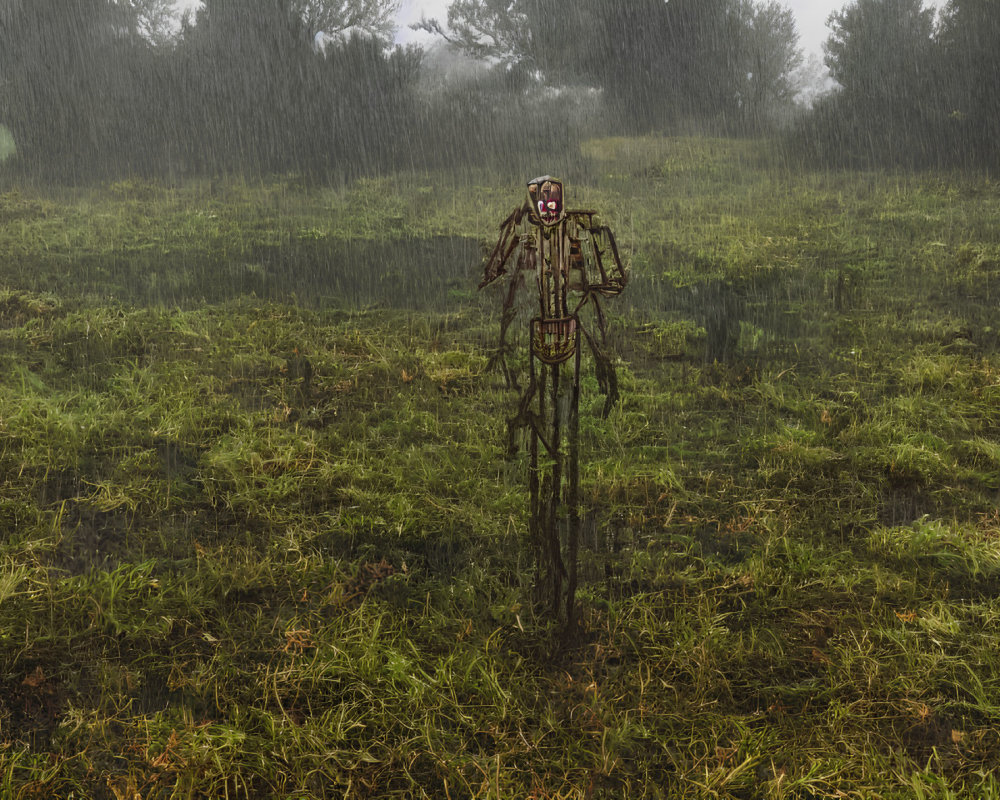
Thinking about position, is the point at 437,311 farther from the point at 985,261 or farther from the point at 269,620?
the point at 985,261

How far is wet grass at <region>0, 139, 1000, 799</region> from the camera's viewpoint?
8.94 ft

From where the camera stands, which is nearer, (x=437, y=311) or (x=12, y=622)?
(x=12, y=622)

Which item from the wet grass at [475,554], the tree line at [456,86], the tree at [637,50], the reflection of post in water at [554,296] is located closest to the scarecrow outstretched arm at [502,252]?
the reflection of post in water at [554,296]

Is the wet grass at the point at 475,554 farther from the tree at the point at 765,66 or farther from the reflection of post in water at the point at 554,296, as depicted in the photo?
the tree at the point at 765,66

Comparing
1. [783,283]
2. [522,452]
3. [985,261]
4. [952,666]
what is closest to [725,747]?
[952,666]

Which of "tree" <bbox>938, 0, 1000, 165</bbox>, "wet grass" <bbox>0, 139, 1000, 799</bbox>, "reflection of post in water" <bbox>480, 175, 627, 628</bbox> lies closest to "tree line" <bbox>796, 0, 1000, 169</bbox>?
"tree" <bbox>938, 0, 1000, 165</bbox>

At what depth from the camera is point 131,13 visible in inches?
693

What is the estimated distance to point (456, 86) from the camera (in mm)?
18641

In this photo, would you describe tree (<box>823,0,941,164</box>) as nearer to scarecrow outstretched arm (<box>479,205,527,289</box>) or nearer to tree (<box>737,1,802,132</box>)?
tree (<box>737,1,802,132</box>)

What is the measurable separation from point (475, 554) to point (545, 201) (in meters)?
2.02

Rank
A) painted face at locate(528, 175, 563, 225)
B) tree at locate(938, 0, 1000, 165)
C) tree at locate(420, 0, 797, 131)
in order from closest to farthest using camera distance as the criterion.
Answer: painted face at locate(528, 175, 563, 225)
tree at locate(938, 0, 1000, 165)
tree at locate(420, 0, 797, 131)

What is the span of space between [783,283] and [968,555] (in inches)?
219

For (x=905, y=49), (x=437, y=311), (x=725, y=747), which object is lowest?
(x=725, y=747)

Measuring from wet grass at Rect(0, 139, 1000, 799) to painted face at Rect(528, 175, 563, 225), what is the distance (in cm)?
187
